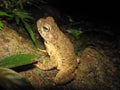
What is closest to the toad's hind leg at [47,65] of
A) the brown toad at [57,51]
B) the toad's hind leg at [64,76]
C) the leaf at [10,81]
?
the brown toad at [57,51]

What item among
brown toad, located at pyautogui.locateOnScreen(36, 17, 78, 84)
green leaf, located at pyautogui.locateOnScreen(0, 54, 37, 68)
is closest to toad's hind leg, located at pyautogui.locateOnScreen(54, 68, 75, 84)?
brown toad, located at pyautogui.locateOnScreen(36, 17, 78, 84)

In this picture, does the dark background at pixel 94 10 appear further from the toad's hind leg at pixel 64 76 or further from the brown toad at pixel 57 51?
the toad's hind leg at pixel 64 76

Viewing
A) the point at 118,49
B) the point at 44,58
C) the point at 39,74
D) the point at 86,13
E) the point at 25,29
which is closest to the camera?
the point at 39,74

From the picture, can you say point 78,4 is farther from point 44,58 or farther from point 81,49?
point 44,58

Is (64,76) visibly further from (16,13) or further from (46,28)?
(16,13)

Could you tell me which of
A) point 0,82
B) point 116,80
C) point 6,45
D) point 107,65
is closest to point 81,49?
point 107,65

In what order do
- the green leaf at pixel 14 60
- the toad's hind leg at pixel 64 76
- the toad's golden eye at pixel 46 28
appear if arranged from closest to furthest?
1. the green leaf at pixel 14 60
2. the toad's hind leg at pixel 64 76
3. the toad's golden eye at pixel 46 28
